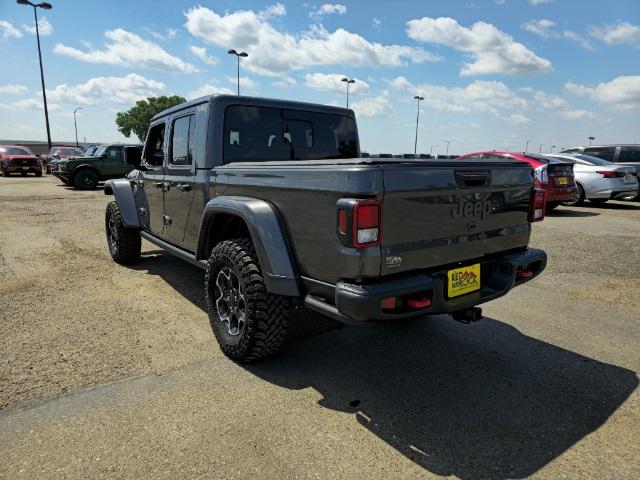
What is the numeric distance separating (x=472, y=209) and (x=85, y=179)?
59.0 feet

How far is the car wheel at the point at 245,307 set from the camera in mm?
2943

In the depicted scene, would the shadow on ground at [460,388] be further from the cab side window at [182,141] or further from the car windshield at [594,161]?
the car windshield at [594,161]

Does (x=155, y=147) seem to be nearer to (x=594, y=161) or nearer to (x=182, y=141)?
(x=182, y=141)

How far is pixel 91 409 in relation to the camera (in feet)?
8.59

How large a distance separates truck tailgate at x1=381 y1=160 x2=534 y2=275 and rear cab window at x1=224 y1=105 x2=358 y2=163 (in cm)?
187

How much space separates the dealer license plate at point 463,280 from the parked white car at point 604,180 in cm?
1002

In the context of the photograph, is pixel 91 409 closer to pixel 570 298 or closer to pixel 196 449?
pixel 196 449

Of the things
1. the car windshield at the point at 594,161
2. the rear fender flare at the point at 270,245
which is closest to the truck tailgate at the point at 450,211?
the rear fender flare at the point at 270,245

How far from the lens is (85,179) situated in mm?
17359

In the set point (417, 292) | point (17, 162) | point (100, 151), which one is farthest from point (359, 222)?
point (17, 162)

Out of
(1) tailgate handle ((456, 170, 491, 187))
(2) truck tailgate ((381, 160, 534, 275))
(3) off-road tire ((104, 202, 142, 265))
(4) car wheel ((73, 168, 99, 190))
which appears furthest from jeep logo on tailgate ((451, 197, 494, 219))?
(4) car wheel ((73, 168, 99, 190))

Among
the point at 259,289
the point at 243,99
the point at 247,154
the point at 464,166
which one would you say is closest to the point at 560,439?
the point at 464,166

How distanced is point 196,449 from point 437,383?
162 cm

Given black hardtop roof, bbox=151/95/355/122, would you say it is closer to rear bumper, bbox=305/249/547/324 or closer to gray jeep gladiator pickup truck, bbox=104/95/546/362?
gray jeep gladiator pickup truck, bbox=104/95/546/362
